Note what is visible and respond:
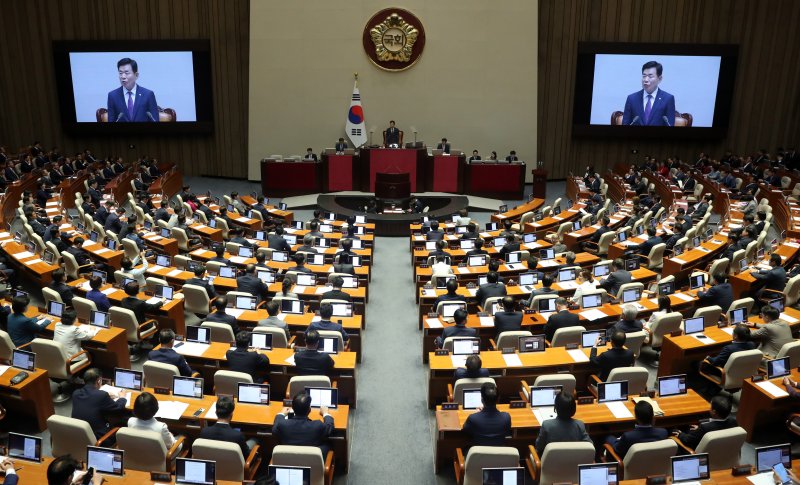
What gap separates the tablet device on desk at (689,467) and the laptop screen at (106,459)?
4.81 metres

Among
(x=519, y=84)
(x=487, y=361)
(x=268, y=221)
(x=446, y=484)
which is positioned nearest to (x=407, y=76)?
(x=519, y=84)

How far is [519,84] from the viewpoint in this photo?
75.8 feet

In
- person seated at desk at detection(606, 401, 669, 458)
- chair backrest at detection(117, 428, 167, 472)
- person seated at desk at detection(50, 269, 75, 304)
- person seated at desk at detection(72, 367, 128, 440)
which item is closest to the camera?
chair backrest at detection(117, 428, 167, 472)

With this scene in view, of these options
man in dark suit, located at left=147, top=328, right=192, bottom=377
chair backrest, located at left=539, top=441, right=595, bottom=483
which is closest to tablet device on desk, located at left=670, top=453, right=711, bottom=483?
chair backrest, located at left=539, top=441, right=595, bottom=483

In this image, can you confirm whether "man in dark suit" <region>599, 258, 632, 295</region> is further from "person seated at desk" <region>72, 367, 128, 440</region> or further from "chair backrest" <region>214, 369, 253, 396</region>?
"person seated at desk" <region>72, 367, 128, 440</region>

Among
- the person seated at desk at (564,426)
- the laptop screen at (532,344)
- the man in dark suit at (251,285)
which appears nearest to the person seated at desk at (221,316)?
the man in dark suit at (251,285)

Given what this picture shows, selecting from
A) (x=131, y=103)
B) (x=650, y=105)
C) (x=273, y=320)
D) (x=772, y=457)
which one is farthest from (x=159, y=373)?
(x=650, y=105)

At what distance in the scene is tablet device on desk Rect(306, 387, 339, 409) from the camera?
6992mm

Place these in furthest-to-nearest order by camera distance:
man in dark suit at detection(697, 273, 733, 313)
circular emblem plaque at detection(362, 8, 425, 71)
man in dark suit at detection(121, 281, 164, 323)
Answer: circular emblem plaque at detection(362, 8, 425, 71)
man in dark suit at detection(697, 273, 733, 313)
man in dark suit at detection(121, 281, 164, 323)

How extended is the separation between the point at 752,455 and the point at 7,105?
26.3 m

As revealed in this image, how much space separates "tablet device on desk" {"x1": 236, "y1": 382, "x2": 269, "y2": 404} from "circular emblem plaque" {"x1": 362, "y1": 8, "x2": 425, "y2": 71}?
17.7 meters

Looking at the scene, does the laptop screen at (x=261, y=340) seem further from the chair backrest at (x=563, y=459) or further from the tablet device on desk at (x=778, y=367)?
the tablet device on desk at (x=778, y=367)

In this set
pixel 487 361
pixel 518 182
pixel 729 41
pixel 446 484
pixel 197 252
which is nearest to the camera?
pixel 446 484

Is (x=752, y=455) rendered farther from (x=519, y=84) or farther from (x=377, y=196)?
(x=519, y=84)
